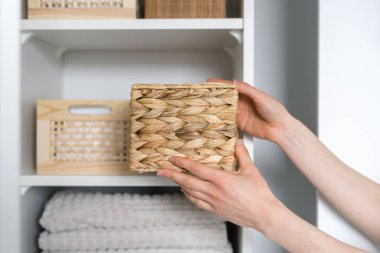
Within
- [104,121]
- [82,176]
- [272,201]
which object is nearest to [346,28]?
[272,201]

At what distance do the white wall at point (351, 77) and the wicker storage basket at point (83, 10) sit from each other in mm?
505

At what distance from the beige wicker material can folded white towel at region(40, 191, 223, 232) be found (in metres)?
0.27

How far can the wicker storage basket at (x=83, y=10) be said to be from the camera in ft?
3.45

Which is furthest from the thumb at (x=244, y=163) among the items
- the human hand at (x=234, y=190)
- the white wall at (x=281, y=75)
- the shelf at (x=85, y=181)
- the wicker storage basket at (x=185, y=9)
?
the white wall at (x=281, y=75)

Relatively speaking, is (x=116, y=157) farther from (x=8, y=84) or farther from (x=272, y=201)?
(x=272, y=201)

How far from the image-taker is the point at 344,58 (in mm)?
1053

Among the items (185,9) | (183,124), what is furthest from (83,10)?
(183,124)

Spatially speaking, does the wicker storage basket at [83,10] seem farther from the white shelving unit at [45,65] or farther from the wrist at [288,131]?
the wrist at [288,131]

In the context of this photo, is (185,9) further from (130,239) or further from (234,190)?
(130,239)

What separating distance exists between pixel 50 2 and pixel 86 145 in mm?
389

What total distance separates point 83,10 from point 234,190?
613mm

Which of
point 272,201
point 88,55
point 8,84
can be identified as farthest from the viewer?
point 88,55

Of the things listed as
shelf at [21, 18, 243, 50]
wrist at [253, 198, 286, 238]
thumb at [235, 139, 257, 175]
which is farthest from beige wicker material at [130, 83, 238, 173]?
shelf at [21, 18, 243, 50]

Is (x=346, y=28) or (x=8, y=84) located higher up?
(x=346, y=28)
